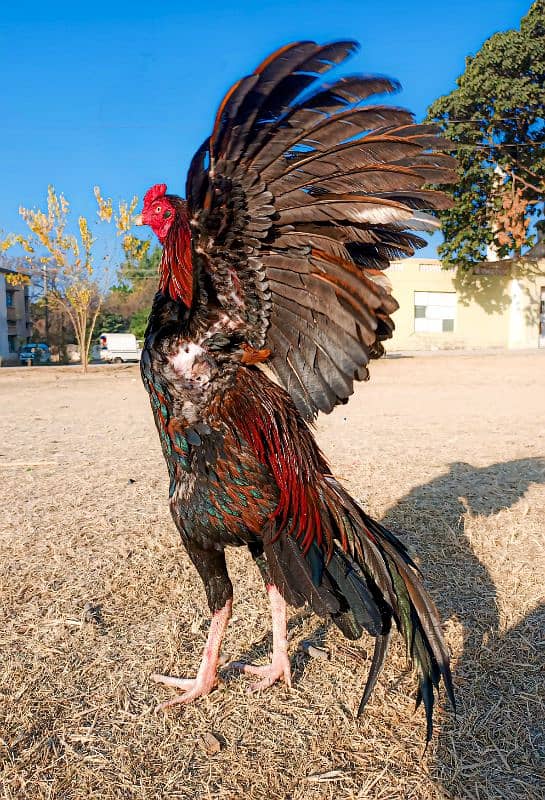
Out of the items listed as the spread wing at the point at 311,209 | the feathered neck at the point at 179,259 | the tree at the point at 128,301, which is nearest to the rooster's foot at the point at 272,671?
the spread wing at the point at 311,209

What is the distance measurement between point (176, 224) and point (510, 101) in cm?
2388

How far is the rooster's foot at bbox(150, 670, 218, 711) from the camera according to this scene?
96.9 inches

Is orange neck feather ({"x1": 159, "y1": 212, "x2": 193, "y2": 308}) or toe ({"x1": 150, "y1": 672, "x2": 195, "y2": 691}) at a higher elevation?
orange neck feather ({"x1": 159, "y1": 212, "x2": 193, "y2": 308})

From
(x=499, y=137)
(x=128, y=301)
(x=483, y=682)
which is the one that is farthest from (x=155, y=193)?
(x=128, y=301)

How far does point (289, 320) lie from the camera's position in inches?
88.2

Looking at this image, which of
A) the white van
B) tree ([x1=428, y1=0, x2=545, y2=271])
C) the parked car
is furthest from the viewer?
the parked car

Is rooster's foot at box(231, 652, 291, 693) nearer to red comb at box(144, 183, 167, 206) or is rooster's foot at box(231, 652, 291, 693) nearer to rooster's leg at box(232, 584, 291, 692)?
rooster's leg at box(232, 584, 291, 692)

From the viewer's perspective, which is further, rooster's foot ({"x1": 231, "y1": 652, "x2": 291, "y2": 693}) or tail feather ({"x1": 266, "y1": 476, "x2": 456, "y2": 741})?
rooster's foot ({"x1": 231, "y1": 652, "x2": 291, "y2": 693})

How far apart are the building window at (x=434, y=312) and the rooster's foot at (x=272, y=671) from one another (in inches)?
1038

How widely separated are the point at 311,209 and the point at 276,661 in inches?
77.1

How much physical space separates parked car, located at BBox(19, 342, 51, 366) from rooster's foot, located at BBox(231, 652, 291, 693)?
121 feet

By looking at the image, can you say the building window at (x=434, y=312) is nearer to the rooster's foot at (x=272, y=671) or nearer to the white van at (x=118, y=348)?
the white van at (x=118, y=348)

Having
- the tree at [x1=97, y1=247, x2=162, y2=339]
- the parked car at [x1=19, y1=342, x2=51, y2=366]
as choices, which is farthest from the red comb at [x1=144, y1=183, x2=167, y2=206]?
the tree at [x1=97, y1=247, x2=162, y2=339]

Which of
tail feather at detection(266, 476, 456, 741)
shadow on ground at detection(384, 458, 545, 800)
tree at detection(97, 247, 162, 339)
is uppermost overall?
tree at detection(97, 247, 162, 339)
